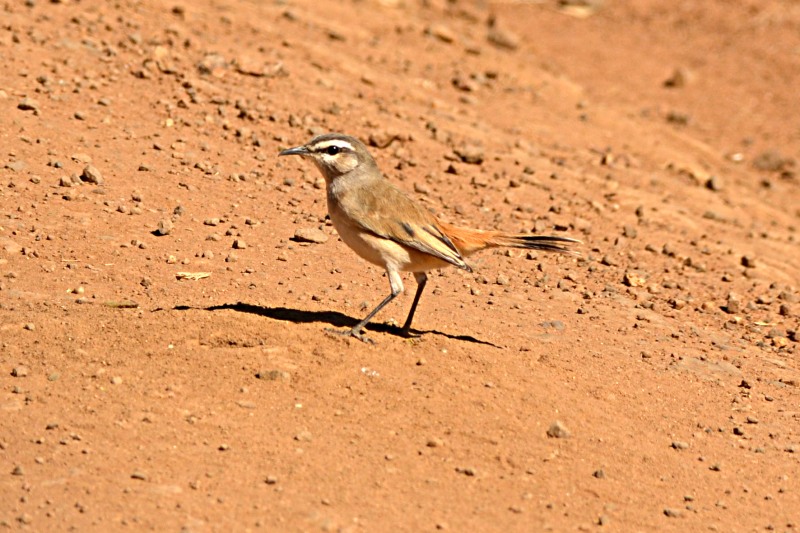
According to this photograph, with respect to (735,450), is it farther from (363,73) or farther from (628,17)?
(628,17)

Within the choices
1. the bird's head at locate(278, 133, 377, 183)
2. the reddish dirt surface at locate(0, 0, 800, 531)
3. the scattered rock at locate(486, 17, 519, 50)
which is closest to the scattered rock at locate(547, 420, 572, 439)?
the reddish dirt surface at locate(0, 0, 800, 531)

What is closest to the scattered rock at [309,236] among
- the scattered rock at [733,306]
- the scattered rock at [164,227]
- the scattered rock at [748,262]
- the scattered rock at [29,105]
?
the scattered rock at [164,227]

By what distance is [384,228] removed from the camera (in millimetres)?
7711

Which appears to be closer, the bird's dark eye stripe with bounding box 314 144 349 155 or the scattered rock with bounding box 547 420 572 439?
the scattered rock with bounding box 547 420 572 439

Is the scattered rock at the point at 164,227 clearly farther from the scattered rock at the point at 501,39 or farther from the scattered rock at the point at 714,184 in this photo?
the scattered rock at the point at 501,39

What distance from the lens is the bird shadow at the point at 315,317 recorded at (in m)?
7.91

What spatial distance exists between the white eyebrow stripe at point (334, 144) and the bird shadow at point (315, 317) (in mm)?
1193

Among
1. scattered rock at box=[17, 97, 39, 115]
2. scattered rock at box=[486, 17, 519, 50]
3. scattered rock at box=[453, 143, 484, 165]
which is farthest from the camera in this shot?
scattered rock at box=[486, 17, 519, 50]

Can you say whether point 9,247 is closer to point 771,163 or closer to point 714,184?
point 714,184

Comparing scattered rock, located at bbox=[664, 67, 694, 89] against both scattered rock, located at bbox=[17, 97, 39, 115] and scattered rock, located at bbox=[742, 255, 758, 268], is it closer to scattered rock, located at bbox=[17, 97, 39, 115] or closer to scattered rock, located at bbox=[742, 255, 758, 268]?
scattered rock, located at bbox=[742, 255, 758, 268]

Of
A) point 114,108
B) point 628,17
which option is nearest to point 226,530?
point 114,108

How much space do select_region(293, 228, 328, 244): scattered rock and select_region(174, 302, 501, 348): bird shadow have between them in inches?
→ 62.5

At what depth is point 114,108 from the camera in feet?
37.2

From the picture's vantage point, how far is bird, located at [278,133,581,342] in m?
7.72
